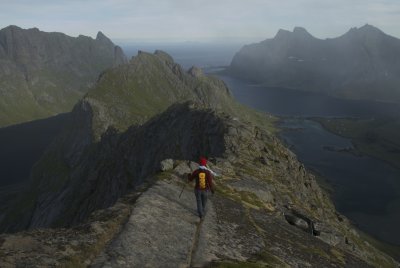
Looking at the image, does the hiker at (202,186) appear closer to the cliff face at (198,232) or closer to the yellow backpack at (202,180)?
the yellow backpack at (202,180)

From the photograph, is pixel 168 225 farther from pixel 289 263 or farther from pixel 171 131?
pixel 171 131

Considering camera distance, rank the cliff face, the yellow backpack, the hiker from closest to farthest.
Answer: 1. the cliff face
2. the hiker
3. the yellow backpack

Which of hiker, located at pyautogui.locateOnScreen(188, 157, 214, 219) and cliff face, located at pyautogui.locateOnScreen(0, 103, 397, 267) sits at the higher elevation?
hiker, located at pyautogui.locateOnScreen(188, 157, 214, 219)

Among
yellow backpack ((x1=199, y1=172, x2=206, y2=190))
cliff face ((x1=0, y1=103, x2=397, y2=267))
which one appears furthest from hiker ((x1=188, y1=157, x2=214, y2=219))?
cliff face ((x1=0, y1=103, x2=397, y2=267))

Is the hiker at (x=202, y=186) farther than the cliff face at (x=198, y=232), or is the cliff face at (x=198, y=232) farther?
the hiker at (x=202, y=186)

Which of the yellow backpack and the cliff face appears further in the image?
the yellow backpack

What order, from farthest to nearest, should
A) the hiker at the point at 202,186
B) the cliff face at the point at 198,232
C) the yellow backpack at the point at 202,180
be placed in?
the yellow backpack at the point at 202,180, the hiker at the point at 202,186, the cliff face at the point at 198,232

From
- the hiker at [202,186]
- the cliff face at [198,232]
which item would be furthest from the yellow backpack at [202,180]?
the cliff face at [198,232]

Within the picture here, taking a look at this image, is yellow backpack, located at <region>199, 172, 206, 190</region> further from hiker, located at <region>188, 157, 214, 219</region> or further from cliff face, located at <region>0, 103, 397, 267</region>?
cliff face, located at <region>0, 103, 397, 267</region>

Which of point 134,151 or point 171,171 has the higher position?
point 171,171

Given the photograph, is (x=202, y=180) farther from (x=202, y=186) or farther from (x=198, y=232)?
(x=198, y=232)

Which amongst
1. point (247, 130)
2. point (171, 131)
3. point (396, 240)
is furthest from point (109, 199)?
point (396, 240)
